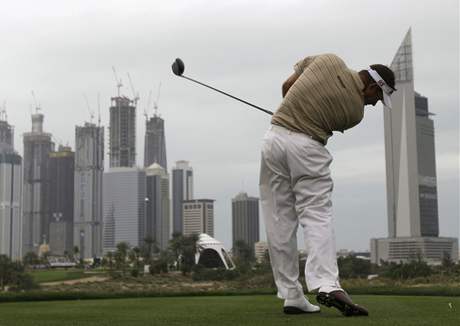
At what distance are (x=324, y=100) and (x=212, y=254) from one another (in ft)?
343

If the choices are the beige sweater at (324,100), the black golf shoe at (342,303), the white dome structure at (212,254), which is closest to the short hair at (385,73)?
the beige sweater at (324,100)

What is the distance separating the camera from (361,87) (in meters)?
5.93

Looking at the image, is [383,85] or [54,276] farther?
[54,276]

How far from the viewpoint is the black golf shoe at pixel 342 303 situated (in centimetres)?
513

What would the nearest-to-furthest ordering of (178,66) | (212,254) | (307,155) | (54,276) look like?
(307,155)
(178,66)
(54,276)
(212,254)

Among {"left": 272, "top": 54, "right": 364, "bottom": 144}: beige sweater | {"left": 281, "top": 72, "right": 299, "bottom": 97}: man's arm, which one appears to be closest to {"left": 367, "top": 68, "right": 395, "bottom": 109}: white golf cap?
{"left": 272, "top": 54, "right": 364, "bottom": 144}: beige sweater

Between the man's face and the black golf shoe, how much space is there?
5.34 ft

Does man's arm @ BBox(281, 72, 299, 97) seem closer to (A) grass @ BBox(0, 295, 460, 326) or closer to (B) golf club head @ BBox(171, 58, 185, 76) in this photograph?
(B) golf club head @ BBox(171, 58, 185, 76)

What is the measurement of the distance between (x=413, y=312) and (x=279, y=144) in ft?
5.23

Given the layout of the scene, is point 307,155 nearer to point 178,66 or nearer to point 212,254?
point 178,66

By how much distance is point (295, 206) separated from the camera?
5.94 m

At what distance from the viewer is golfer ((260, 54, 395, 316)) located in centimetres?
577

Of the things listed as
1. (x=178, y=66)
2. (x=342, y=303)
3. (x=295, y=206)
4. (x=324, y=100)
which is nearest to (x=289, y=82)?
(x=324, y=100)

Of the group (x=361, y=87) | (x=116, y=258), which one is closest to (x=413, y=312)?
(x=361, y=87)
